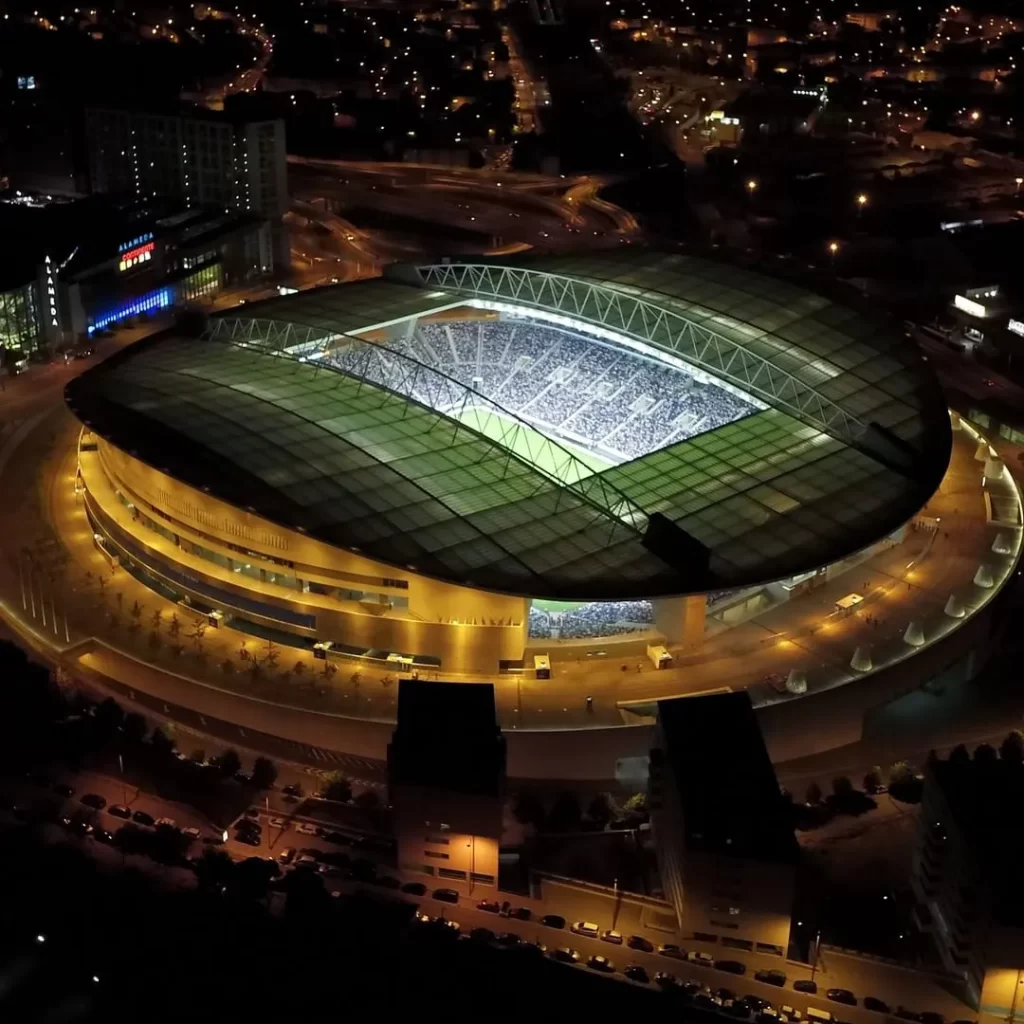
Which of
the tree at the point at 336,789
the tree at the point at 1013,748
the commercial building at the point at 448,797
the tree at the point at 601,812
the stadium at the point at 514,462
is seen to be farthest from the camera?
the stadium at the point at 514,462

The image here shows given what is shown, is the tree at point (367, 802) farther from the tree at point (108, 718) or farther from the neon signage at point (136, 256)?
the neon signage at point (136, 256)

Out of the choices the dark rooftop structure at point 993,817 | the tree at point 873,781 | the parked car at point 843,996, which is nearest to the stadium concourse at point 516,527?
the tree at point 873,781

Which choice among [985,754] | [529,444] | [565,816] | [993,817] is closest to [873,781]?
[985,754]

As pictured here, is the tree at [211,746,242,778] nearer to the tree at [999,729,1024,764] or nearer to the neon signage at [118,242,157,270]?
the tree at [999,729,1024,764]

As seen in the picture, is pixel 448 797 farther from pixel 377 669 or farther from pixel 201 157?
pixel 201 157

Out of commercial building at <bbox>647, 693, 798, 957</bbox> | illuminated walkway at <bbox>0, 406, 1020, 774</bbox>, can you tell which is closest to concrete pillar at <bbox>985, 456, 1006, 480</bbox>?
illuminated walkway at <bbox>0, 406, 1020, 774</bbox>

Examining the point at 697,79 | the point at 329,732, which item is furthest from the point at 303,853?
the point at 697,79
